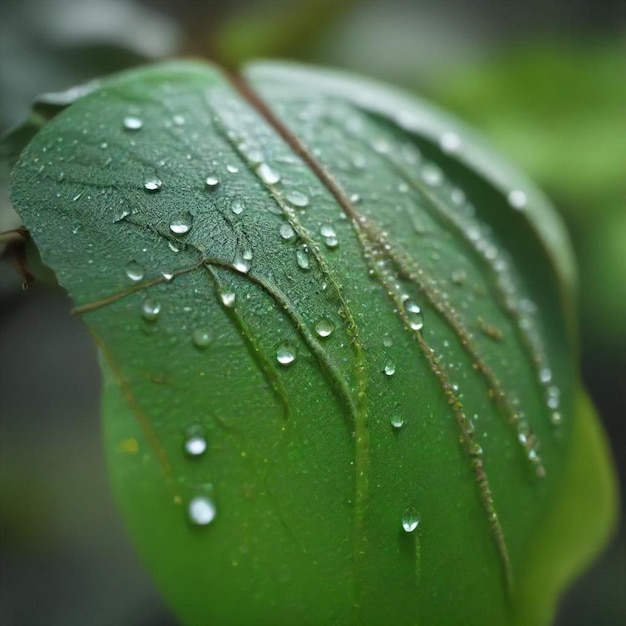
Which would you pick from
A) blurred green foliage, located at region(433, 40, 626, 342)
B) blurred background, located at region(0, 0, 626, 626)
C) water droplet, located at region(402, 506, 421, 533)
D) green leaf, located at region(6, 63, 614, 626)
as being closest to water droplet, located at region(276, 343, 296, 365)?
green leaf, located at region(6, 63, 614, 626)

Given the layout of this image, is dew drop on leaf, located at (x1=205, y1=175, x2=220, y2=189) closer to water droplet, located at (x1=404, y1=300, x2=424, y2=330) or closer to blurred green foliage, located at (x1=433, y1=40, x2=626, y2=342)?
water droplet, located at (x1=404, y1=300, x2=424, y2=330)

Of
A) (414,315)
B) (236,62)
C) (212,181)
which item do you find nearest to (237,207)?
(212,181)

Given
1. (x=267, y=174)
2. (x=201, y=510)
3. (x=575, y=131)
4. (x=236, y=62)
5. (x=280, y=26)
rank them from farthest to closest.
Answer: (x=575, y=131)
(x=280, y=26)
(x=236, y=62)
(x=267, y=174)
(x=201, y=510)

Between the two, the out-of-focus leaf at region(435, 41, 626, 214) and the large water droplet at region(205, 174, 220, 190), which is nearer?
the large water droplet at region(205, 174, 220, 190)

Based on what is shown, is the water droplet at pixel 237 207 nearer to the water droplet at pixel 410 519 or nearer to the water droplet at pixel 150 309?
the water droplet at pixel 150 309

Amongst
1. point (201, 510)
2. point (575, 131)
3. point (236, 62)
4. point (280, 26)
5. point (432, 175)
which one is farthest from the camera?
point (575, 131)

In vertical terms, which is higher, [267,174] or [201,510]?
[267,174]

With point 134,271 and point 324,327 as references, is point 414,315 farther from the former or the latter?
point 134,271

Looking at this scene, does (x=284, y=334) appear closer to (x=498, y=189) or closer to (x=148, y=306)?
(x=148, y=306)

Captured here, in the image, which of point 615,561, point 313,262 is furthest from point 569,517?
point 615,561
